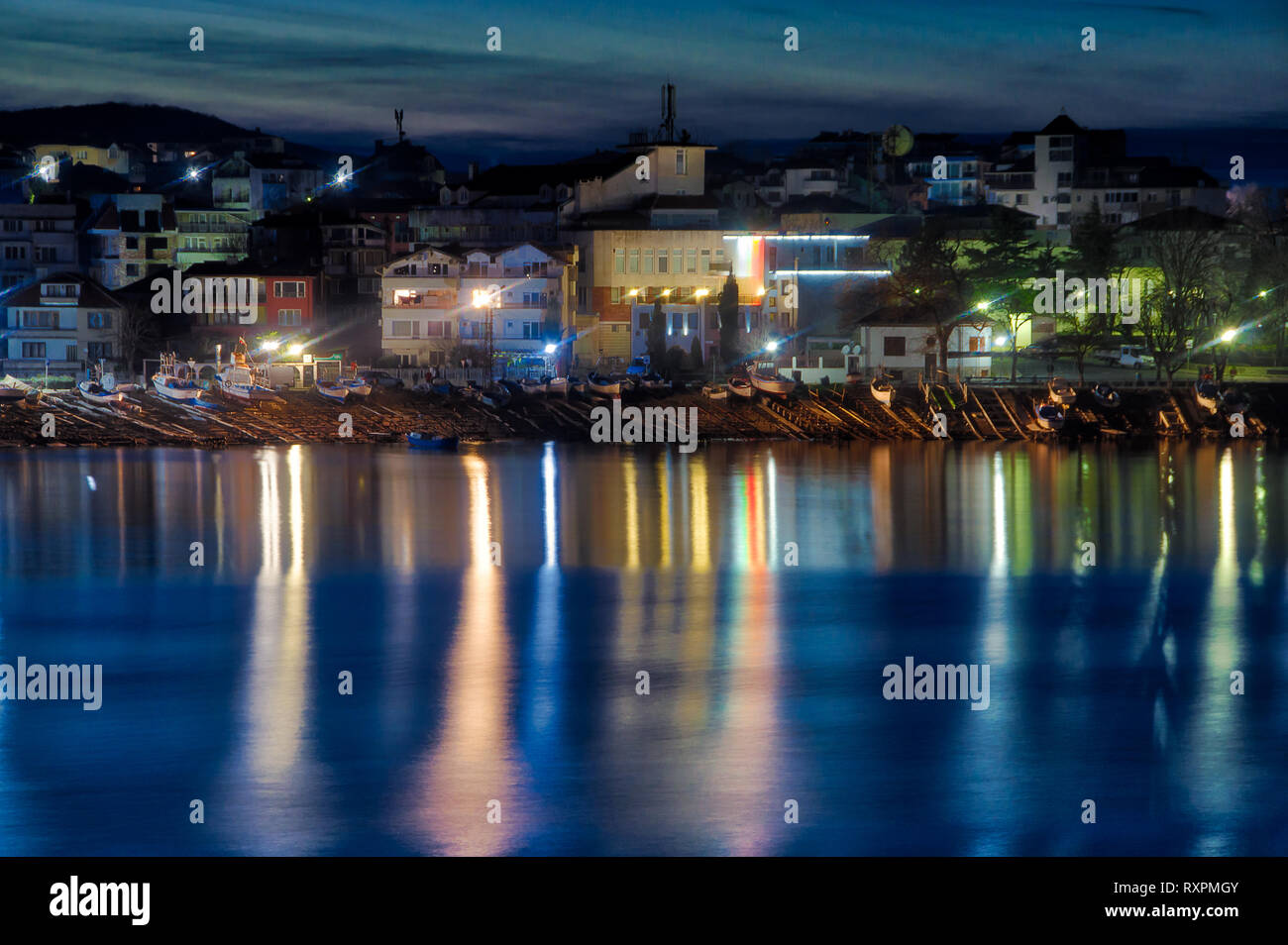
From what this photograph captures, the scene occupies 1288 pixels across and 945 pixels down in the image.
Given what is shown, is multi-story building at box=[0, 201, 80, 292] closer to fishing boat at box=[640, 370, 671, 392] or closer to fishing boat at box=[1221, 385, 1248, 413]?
fishing boat at box=[640, 370, 671, 392]

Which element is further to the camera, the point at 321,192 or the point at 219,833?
the point at 321,192

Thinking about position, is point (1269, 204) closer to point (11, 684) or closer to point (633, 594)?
point (633, 594)

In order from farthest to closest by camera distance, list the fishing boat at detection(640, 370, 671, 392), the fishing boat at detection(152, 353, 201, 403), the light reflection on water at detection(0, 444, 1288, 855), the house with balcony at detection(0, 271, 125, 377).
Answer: the house with balcony at detection(0, 271, 125, 377)
the fishing boat at detection(640, 370, 671, 392)
the fishing boat at detection(152, 353, 201, 403)
the light reflection on water at detection(0, 444, 1288, 855)

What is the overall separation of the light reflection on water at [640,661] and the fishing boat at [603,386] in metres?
10.7

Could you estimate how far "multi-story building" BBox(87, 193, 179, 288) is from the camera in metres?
65.9

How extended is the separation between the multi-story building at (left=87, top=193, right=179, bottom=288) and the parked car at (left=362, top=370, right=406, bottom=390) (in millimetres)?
18217

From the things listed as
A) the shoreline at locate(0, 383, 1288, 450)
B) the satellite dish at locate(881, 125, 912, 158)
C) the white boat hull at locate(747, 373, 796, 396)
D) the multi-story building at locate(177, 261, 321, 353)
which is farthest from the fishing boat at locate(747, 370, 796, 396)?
the satellite dish at locate(881, 125, 912, 158)

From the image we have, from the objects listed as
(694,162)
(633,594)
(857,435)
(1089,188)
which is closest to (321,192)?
(694,162)

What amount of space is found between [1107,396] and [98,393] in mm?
28904

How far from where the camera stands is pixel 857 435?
A: 152 ft

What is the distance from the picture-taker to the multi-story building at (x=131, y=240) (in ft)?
216

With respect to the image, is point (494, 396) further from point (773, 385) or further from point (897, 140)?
point (897, 140)

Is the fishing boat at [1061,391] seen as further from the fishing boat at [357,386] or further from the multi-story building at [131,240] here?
the multi-story building at [131,240]

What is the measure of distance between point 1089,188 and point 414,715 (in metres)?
67.7
